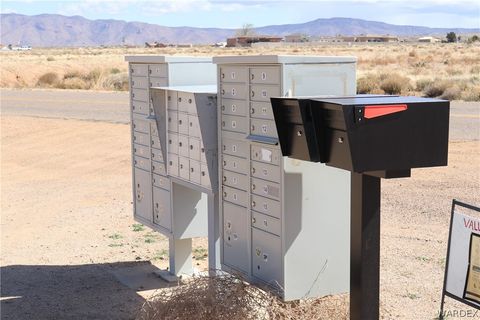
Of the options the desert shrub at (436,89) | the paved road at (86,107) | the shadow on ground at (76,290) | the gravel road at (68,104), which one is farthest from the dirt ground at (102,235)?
the desert shrub at (436,89)

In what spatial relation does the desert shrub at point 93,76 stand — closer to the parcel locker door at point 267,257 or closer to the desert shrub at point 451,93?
the desert shrub at point 451,93

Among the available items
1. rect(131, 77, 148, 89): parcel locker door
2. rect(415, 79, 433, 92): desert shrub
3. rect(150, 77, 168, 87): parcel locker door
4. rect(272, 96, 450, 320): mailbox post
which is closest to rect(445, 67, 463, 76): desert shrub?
rect(415, 79, 433, 92): desert shrub

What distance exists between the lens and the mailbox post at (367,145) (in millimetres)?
5199

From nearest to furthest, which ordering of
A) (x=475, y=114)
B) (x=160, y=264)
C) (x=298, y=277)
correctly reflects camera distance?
(x=298, y=277) → (x=160, y=264) → (x=475, y=114)

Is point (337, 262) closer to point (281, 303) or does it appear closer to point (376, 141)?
point (281, 303)

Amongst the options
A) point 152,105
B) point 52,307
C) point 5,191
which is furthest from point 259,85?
point 5,191

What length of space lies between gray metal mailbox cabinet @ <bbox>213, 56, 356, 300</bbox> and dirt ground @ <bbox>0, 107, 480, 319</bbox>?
141 cm

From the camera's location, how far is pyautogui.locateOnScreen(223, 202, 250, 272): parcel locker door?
7305 mm

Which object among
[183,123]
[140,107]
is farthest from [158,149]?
[183,123]

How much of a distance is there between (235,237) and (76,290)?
2.50 metres

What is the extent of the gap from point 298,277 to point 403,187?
7392 mm

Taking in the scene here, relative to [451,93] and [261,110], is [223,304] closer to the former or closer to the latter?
[261,110]

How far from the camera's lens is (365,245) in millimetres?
5562

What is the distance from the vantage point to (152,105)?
9.23m
